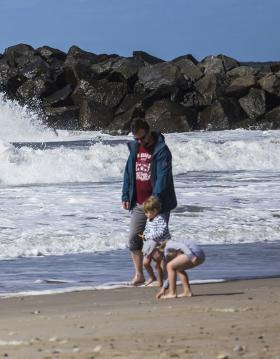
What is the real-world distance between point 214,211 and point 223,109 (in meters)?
23.5

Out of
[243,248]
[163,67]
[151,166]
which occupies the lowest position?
[243,248]

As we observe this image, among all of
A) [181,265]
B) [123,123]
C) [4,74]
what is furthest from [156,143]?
[4,74]

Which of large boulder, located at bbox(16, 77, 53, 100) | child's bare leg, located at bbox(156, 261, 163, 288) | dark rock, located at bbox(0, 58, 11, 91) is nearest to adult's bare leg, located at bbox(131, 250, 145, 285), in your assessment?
child's bare leg, located at bbox(156, 261, 163, 288)

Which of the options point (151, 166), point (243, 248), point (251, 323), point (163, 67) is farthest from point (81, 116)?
point (251, 323)

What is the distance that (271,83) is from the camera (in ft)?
131

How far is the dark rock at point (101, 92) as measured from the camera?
38.7m

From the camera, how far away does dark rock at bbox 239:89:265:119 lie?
37500mm

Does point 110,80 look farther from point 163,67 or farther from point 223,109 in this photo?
point 223,109

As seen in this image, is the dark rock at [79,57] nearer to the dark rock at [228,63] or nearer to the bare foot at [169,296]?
the dark rock at [228,63]

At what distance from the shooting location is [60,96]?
1571 inches

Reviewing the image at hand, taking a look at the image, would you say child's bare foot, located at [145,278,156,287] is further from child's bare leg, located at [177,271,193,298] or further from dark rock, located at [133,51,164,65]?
dark rock, located at [133,51,164,65]

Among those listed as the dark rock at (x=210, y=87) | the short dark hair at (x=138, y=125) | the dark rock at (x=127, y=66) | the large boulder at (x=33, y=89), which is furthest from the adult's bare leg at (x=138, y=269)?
the dark rock at (x=127, y=66)

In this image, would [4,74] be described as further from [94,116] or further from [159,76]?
[94,116]

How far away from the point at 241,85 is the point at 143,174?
30769 millimetres
